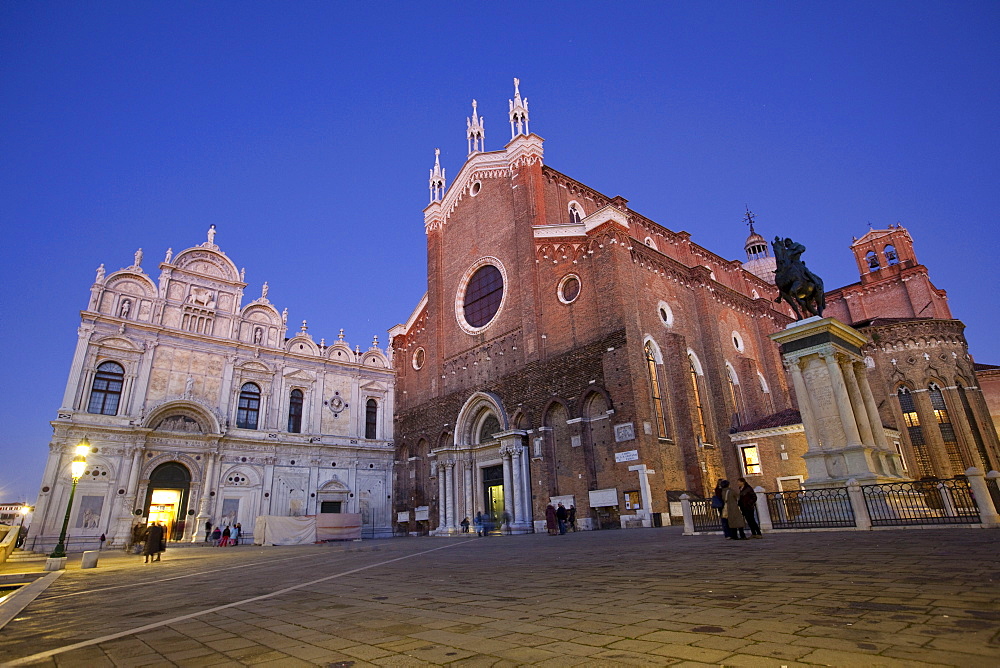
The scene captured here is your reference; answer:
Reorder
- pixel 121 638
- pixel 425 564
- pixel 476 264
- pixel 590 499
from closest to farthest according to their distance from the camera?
pixel 121 638 < pixel 425 564 < pixel 590 499 < pixel 476 264

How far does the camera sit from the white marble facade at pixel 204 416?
24.4 metres

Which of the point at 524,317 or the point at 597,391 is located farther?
the point at 524,317

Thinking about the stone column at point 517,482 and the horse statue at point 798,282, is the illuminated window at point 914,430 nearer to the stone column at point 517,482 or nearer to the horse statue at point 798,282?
the horse statue at point 798,282

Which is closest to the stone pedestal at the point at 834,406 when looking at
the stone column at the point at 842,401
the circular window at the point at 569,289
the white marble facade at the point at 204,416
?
the stone column at the point at 842,401

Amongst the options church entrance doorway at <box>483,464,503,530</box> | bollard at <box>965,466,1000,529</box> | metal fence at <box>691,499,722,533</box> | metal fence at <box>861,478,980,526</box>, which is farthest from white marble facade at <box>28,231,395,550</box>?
bollard at <box>965,466,1000,529</box>

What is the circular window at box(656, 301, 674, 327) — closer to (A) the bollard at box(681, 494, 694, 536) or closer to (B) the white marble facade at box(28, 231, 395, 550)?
(A) the bollard at box(681, 494, 694, 536)

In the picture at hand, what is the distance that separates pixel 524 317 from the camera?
24.1 meters

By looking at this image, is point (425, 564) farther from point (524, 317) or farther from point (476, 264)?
point (476, 264)

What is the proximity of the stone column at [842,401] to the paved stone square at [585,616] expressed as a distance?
17.2ft

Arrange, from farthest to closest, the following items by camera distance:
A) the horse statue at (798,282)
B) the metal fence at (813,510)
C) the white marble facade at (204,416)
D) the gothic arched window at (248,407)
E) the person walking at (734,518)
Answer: the gothic arched window at (248,407) → the white marble facade at (204,416) → the horse statue at (798,282) → the metal fence at (813,510) → the person walking at (734,518)

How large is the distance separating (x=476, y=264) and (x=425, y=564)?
1976 centimetres

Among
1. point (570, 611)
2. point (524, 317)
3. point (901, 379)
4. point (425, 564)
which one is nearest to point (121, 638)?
point (570, 611)

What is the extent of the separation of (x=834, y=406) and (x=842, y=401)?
0.25 metres

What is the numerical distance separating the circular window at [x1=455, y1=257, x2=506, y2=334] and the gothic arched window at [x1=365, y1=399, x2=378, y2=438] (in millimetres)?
10301
